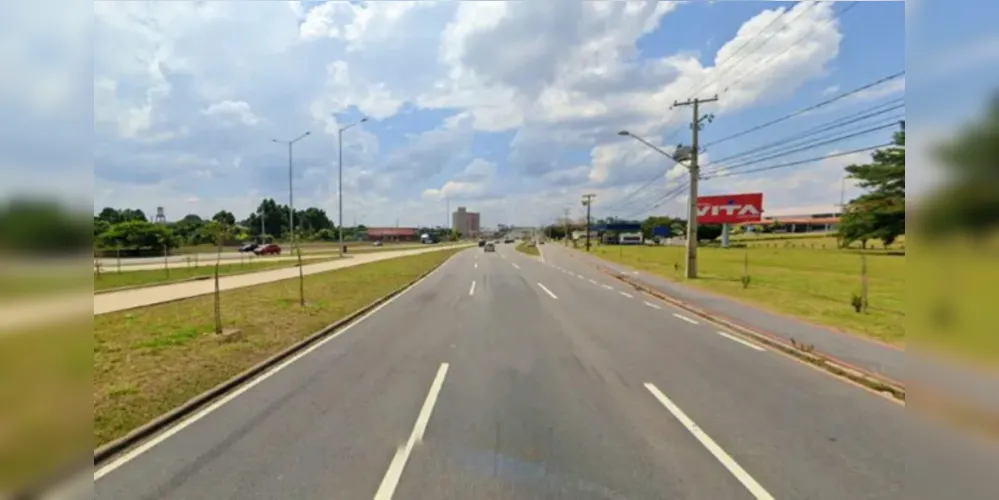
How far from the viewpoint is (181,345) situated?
9523mm

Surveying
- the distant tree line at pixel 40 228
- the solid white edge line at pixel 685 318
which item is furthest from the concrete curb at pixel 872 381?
the distant tree line at pixel 40 228

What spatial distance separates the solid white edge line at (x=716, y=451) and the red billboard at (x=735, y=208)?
87.9 metres

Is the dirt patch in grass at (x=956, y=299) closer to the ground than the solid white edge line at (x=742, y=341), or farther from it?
farther from it

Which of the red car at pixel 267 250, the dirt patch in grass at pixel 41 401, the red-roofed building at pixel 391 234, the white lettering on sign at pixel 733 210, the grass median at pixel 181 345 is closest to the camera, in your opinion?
the dirt patch in grass at pixel 41 401

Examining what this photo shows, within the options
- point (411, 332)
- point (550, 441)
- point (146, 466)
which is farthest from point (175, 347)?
point (550, 441)

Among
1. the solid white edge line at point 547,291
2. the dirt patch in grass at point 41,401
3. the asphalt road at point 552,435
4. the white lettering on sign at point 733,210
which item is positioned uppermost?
the white lettering on sign at point 733,210

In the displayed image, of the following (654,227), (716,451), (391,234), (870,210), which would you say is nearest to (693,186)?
(716,451)

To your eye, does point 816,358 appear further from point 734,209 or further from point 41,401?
point 734,209

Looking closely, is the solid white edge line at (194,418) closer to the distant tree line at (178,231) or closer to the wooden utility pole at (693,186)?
the distant tree line at (178,231)

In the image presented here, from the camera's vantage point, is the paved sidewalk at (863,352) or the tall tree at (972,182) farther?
the paved sidewalk at (863,352)

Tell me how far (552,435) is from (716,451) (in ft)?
5.12

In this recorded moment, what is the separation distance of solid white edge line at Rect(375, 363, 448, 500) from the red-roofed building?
6198 inches

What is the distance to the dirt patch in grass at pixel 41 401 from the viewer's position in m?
1.93

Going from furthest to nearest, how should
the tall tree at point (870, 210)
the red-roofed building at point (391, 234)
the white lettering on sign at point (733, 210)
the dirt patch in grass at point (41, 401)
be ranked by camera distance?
the red-roofed building at point (391, 234) → the white lettering on sign at point (733, 210) → the tall tree at point (870, 210) → the dirt patch in grass at point (41, 401)
